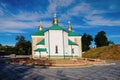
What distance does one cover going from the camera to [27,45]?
4205 inches

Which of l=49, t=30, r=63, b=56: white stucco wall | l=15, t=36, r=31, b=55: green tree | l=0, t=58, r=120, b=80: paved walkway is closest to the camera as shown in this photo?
l=0, t=58, r=120, b=80: paved walkway

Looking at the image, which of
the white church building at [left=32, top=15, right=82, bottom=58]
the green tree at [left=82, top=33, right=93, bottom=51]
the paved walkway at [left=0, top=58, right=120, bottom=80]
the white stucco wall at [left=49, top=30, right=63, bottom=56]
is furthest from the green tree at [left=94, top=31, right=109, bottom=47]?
the paved walkway at [left=0, top=58, right=120, bottom=80]

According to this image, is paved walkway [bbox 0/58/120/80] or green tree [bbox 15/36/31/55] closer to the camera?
paved walkway [bbox 0/58/120/80]

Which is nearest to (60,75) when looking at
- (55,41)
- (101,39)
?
(55,41)

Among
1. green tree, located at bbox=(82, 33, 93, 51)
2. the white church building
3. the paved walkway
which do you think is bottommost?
the paved walkway

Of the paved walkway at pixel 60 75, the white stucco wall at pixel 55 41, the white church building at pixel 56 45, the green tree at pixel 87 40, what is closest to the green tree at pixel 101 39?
the green tree at pixel 87 40

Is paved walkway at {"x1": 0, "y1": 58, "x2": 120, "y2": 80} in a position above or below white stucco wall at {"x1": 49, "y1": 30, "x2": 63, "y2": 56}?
below

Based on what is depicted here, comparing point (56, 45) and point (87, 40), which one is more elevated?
point (87, 40)

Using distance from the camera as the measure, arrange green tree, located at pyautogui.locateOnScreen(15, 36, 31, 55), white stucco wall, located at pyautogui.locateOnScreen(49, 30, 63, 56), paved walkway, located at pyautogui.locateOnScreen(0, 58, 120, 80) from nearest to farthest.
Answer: paved walkway, located at pyautogui.locateOnScreen(0, 58, 120, 80), white stucco wall, located at pyautogui.locateOnScreen(49, 30, 63, 56), green tree, located at pyautogui.locateOnScreen(15, 36, 31, 55)

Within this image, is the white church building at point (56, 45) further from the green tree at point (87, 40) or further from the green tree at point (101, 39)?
the green tree at point (87, 40)

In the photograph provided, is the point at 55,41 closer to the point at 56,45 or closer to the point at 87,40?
the point at 56,45

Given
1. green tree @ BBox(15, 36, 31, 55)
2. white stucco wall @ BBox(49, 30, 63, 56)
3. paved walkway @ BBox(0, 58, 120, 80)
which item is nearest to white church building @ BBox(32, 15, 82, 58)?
white stucco wall @ BBox(49, 30, 63, 56)

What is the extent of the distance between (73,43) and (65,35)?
4.11 meters

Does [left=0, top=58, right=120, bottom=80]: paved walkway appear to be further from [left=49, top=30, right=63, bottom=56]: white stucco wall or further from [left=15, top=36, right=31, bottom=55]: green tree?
[left=15, top=36, right=31, bottom=55]: green tree
